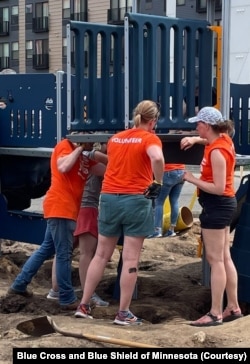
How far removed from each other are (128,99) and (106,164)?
56 cm

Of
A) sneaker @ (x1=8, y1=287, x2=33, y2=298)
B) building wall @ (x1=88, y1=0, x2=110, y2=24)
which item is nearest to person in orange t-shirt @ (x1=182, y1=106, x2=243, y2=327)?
sneaker @ (x1=8, y1=287, x2=33, y2=298)

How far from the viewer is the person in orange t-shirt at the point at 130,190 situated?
5.93 meters

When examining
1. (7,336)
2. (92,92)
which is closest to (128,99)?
(92,92)

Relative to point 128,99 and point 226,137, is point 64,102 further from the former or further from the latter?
point 226,137

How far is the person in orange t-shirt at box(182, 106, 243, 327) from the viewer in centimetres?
590

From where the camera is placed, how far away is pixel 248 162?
721cm

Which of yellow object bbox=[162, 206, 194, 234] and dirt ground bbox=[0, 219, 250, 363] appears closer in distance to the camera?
dirt ground bbox=[0, 219, 250, 363]

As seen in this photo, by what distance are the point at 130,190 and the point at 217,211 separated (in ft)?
2.19

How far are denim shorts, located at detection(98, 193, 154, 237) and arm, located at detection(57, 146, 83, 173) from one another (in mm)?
508

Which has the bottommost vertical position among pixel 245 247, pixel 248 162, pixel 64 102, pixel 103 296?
pixel 103 296

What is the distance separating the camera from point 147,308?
22.2ft

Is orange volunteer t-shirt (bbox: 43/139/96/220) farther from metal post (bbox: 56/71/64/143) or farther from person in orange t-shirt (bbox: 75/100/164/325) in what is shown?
metal post (bbox: 56/71/64/143)
